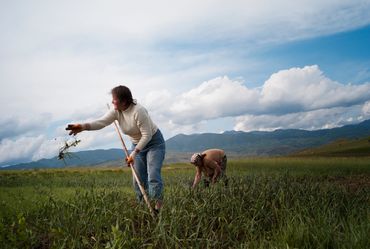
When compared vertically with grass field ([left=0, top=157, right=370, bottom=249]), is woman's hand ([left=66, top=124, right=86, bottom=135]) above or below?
above

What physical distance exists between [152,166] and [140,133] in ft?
2.38

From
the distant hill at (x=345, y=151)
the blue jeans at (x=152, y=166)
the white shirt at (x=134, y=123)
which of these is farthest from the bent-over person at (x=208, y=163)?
the distant hill at (x=345, y=151)

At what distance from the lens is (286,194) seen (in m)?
7.31

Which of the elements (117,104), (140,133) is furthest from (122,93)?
(140,133)

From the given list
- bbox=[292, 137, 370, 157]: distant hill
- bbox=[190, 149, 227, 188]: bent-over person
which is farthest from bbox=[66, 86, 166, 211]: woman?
bbox=[292, 137, 370, 157]: distant hill

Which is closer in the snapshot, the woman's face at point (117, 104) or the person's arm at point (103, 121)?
the woman's face at point (117, 104)

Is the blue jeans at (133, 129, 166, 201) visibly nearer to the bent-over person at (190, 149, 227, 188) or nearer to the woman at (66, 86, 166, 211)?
the woman at (66, 86, 166, 211)

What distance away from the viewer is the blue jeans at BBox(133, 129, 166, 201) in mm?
7160

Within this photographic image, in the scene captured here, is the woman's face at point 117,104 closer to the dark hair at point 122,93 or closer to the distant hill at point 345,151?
the dark hair at point 122,93

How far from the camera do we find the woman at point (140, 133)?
7.05 m

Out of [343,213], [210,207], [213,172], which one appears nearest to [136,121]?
[210,207]

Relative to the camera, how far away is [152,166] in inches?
288

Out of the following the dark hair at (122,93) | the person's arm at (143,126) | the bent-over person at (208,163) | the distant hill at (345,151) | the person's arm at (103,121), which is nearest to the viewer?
the dark hair at (122,93)

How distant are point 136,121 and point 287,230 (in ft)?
11.0
